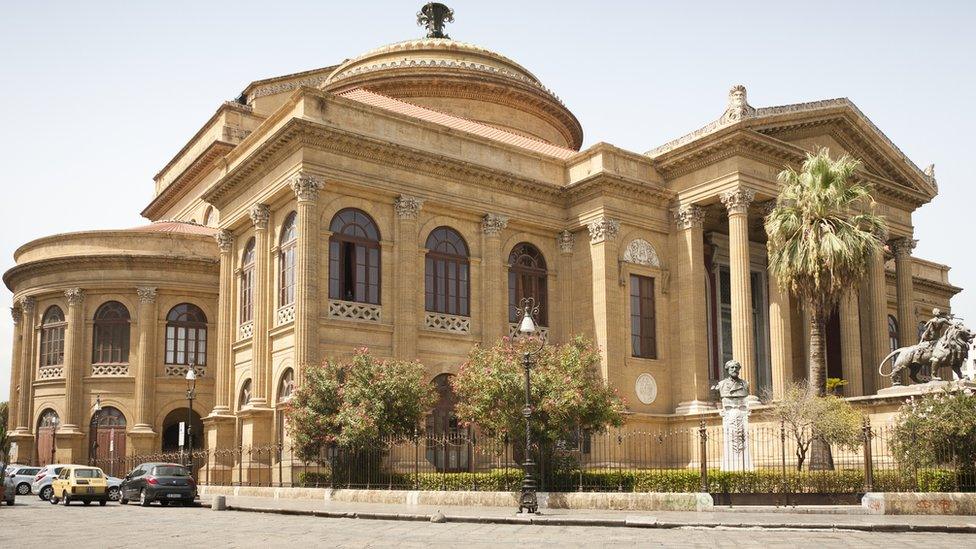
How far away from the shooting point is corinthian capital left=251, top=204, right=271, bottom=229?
34719 mm

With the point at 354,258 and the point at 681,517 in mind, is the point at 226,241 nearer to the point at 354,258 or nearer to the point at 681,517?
the point at 354,258

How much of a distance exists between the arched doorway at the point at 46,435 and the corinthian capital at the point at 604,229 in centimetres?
2291

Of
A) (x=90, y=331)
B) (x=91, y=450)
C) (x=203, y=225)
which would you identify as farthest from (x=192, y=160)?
(x=91, y=450)

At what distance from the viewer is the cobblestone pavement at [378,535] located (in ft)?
50.2

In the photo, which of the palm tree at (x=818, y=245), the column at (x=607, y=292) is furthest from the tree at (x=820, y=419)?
the column at (x=607, y=292)

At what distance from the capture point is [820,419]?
27.2m

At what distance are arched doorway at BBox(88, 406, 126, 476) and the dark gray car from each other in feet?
40.9

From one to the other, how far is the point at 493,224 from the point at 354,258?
558 centimetres

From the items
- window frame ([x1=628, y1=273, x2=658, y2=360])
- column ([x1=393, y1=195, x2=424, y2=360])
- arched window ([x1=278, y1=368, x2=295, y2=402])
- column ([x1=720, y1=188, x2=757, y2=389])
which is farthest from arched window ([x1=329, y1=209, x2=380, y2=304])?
column ([x1=720, y1=188, x2=757, y2=389])

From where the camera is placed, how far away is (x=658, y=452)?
35562mm

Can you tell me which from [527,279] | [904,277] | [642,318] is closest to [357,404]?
[527,279]

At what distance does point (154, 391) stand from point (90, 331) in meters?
3.66

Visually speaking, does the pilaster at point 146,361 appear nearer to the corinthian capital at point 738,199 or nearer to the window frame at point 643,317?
the window frame at point 643,317

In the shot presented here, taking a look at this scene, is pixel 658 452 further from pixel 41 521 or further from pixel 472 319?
pixel 41 521
